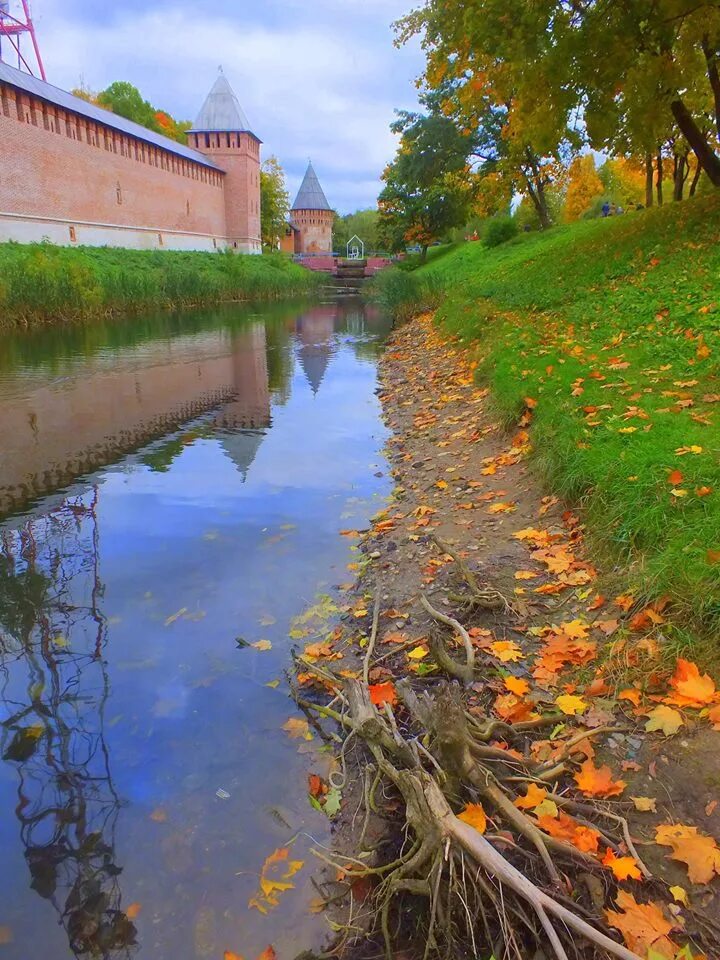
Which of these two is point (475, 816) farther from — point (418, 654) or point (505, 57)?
point (505, 57)

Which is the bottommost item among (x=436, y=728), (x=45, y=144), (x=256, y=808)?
(x=256, y=808)

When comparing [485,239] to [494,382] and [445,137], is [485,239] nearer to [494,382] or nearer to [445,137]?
[445,137]

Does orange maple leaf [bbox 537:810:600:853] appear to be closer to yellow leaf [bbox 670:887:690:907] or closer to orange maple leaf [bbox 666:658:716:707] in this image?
yellow leaf [bbox 670:887:690:907]

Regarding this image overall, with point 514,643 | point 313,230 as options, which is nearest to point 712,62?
point 514,643

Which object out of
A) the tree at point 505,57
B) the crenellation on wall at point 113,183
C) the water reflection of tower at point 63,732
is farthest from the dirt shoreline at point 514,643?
the crenellation on wall at point 113,183

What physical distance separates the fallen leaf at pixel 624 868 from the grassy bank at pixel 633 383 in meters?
1.28

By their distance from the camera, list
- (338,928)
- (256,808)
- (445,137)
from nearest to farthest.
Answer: (338,928) < (256,808) < (445,137)

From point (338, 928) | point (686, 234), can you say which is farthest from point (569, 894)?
point (686, 234)

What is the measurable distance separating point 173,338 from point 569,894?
857 inches

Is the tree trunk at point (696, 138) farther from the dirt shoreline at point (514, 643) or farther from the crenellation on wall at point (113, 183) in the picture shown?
the crenellation on wall at point (113, 183)

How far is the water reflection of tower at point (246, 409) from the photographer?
9.73m

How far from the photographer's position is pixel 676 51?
12523 millimetres

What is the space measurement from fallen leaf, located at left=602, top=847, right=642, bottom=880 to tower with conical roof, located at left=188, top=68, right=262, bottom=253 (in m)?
57.9

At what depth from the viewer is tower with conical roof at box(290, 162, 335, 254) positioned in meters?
87.1
